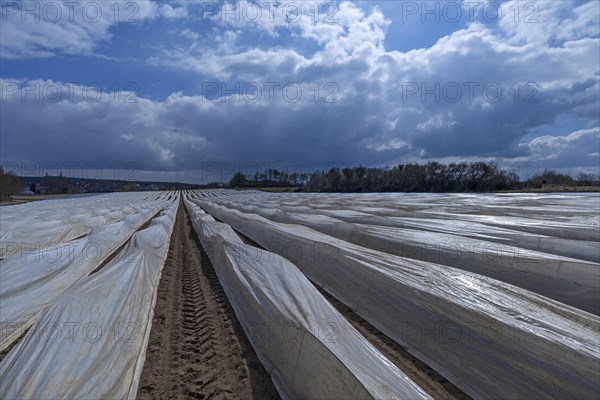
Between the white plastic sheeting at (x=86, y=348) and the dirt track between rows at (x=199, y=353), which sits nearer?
the white plastic sheeting at (x=86, y=348)

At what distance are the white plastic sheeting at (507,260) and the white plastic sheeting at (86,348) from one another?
465 cm

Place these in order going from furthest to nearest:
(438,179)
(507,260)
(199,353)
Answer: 1. (438,179)
2. (507,260)
3. (199,353)

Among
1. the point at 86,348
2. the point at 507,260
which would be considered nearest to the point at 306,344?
the point at 86,348

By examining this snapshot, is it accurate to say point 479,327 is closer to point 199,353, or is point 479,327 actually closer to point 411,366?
point 411,366

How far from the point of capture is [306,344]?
2.97 meters

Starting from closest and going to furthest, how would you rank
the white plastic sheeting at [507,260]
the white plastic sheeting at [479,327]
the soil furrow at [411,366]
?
the white plastic sheeting at [479,327] < the soil furrow at [411,366] < the white plastic sheeting at [507,260]

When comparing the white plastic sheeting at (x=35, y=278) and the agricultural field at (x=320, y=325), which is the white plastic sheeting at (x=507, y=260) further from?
the white plastic sheeting at (x=35, y=278)

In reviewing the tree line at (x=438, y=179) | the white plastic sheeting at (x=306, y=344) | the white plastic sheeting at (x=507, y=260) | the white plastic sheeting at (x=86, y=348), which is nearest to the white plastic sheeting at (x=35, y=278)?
the white plastic sheeting at (x=86, y=348)

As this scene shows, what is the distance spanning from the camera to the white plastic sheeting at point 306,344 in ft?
8.39

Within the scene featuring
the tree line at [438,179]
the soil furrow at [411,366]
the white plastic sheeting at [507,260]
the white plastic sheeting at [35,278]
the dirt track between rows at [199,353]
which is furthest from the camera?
the tree line at [438,179]

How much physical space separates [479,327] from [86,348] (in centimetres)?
368

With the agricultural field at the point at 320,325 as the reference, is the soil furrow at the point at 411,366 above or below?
below

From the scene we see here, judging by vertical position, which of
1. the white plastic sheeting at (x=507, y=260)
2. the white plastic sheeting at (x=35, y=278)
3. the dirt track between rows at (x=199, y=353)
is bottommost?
the dirt track between rows at (x=199, y=353)

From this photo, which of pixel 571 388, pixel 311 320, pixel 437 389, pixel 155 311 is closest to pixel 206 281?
pixel 155 311
